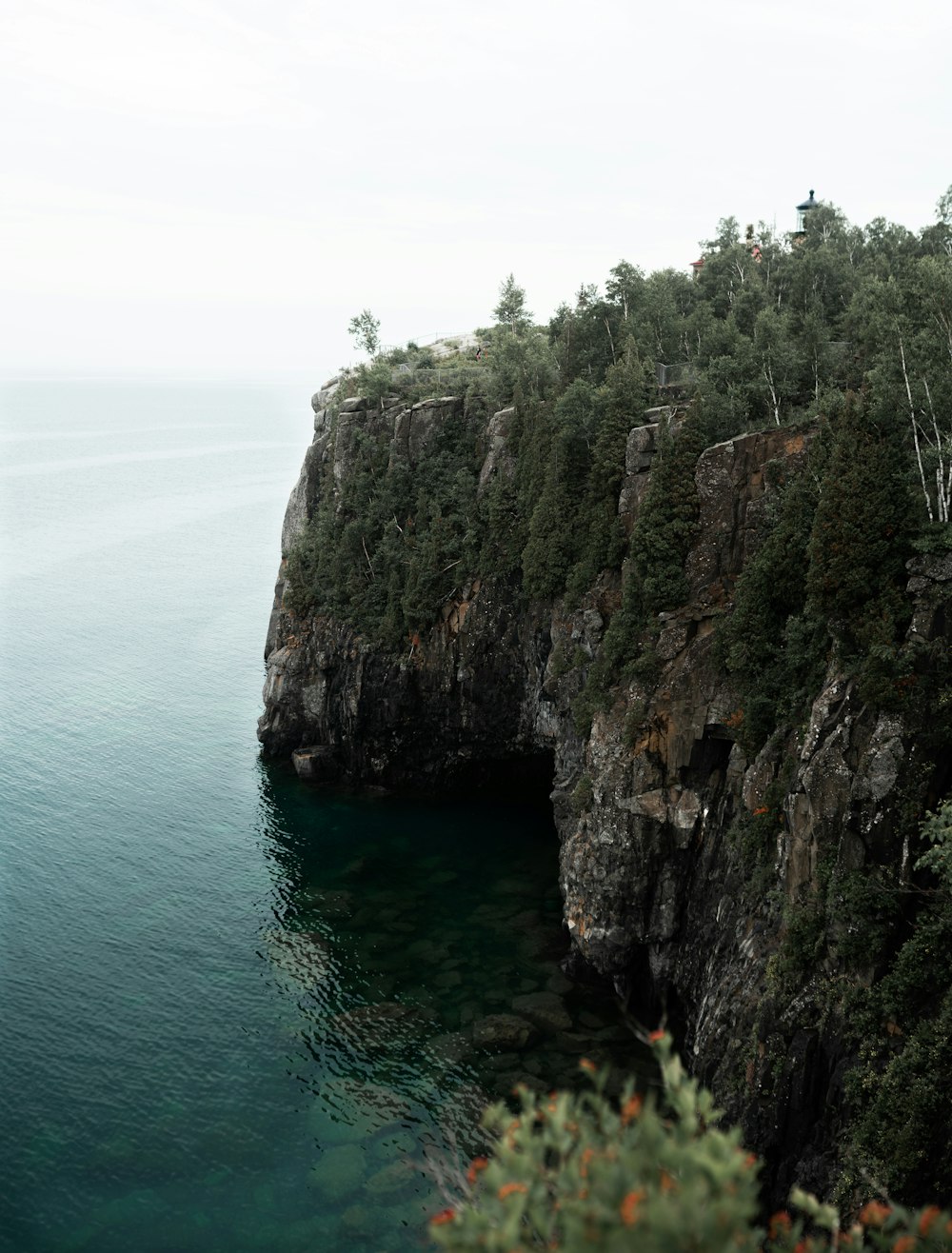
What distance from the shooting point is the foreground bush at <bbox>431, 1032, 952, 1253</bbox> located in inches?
400

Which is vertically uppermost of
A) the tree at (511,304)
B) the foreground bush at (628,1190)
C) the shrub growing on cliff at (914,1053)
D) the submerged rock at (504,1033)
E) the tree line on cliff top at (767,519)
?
the tree at (511,304)

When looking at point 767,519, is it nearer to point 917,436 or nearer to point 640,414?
point 917,436

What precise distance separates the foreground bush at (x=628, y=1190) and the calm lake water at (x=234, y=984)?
26.2 m

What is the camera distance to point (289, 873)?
59594 mm

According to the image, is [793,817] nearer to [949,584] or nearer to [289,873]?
[949,584]

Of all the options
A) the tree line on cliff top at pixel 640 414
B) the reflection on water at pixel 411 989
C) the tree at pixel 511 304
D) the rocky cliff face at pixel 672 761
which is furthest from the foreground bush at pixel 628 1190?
the tree at pixel 511 304

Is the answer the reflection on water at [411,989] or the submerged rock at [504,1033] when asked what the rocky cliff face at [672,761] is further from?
the submerged rock at [504,1033]

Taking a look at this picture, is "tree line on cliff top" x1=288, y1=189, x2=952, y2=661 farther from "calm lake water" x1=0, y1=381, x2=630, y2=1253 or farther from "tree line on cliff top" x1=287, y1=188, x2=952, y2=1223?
"calm lake water" x1=0, y1=381, x2=630, y2=1253

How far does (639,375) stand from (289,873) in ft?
116

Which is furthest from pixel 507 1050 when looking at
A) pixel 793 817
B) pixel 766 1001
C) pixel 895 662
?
pixel 895 662

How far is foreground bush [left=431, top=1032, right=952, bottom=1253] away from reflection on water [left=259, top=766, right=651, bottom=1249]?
86.7ft

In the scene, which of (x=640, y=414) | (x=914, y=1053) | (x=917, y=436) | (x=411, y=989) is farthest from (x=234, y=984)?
(x=917, y=436)

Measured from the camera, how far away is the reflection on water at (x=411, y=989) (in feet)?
125

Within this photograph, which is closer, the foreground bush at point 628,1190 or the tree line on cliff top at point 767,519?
the foreground bush at point 628,1190
